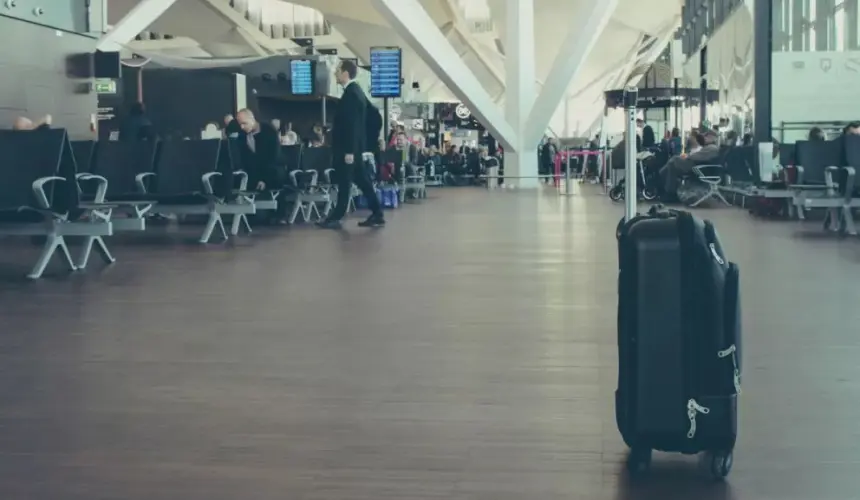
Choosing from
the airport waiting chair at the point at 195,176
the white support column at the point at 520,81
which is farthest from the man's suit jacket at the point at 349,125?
the white support column at the point at 520,81

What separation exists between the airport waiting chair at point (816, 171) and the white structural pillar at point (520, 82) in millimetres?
13172

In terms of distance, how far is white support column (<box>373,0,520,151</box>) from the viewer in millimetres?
21797

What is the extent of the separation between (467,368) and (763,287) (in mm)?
3015

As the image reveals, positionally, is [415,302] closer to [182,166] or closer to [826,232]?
[182,166]

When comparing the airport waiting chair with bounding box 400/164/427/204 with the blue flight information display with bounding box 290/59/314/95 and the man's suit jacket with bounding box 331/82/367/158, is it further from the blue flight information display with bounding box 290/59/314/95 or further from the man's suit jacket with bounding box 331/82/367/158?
the man's suit jacket with bounding box 331/82/367/158

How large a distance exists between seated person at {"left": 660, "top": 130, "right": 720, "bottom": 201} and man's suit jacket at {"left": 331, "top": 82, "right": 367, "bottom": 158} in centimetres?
710

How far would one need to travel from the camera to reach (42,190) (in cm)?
746

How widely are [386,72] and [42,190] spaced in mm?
12443

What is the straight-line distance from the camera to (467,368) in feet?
13.2

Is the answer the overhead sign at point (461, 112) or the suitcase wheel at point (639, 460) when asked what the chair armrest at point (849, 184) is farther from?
the overhead sign at point (461, 112)

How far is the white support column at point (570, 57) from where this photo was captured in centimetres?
2423

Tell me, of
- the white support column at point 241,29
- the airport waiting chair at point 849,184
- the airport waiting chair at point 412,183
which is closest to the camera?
the airport waiting chair at point 849,184

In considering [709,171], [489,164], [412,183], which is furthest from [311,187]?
[489,164]

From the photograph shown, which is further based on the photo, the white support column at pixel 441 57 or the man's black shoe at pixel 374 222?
the white support column at pixel 441 57
